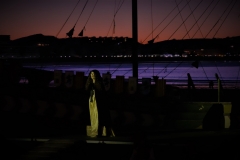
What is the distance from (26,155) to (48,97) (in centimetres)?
818

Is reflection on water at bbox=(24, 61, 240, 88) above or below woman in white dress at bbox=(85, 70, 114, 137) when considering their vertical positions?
above

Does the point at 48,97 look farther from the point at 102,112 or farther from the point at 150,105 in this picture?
the point at 102,112

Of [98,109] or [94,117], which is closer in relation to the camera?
[98,109]

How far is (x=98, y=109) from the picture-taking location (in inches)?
653

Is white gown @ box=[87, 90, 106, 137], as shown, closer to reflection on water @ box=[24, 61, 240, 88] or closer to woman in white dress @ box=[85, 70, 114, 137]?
woman in white dress @ box=[85, 70, 114, 137]

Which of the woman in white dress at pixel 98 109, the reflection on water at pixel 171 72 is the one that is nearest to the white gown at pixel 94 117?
the woman in white dress at pixel 98 109

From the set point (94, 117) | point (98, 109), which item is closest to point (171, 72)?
point (94, 117)

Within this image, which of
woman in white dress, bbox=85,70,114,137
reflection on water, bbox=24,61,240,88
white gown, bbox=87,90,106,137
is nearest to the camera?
woman in white dress, bbox=85,70,114,137

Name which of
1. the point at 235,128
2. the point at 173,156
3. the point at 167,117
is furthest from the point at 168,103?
the point at 173,156

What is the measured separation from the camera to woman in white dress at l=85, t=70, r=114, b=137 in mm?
16328

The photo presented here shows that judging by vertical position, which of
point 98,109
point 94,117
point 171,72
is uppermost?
point 171,72

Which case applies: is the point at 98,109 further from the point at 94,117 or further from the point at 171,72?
the point at 171,72

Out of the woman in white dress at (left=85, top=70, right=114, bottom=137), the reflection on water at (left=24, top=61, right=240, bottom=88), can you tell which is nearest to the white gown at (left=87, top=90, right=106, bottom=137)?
the woman in white dress at (left=85, top=70, right=114, bottom=137)

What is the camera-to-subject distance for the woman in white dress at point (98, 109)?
1633cm
